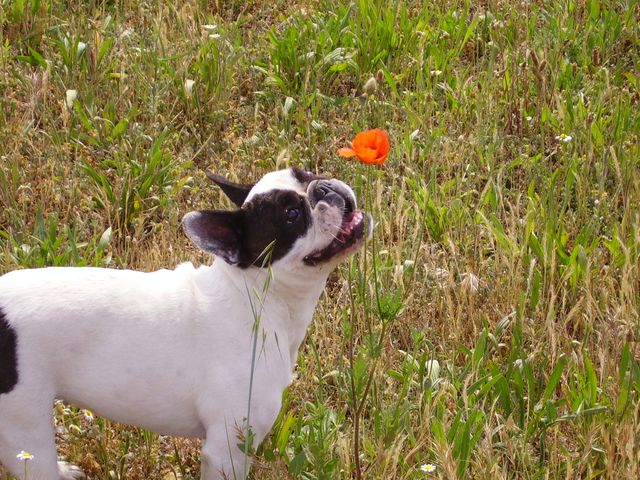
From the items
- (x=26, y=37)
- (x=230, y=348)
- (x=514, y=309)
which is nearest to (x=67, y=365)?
(x=230, y=348)

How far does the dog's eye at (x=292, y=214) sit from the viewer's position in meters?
3.44

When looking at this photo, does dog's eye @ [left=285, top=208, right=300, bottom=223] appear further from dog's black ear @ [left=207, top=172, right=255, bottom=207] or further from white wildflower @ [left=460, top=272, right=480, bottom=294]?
white wildflower @ [left=460, top=272, right=480, bottom=294]

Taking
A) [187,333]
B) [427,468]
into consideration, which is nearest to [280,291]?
[187,333]

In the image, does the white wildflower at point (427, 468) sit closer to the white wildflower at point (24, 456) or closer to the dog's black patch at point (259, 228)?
the dog's black patch at point (259, 228)

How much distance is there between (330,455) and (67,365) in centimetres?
95

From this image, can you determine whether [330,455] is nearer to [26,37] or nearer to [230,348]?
[230,348]

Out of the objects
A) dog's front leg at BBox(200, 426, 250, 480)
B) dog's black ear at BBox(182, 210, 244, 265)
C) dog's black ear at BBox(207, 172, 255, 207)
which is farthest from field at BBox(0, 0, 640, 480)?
dog's black ear at BBox(207, 172, 255, 207)

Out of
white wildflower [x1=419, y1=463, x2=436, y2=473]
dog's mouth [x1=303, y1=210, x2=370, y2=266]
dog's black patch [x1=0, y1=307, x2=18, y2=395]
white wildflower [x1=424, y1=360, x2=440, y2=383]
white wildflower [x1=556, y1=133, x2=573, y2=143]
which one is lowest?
white wildflower [x1=424, y1=360, x2=440, y2=383]

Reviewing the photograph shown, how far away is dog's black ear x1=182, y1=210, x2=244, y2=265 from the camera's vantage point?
3354 millimetres

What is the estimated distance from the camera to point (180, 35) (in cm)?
A: 599

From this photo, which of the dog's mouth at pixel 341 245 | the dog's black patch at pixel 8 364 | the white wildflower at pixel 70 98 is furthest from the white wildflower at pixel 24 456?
the white wildflower at pixel 70 98

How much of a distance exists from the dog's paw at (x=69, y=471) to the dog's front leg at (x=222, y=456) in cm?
57

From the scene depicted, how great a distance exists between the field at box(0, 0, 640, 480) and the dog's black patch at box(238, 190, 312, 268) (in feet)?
0.95

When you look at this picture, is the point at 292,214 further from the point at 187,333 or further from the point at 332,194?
the point at 187,333
